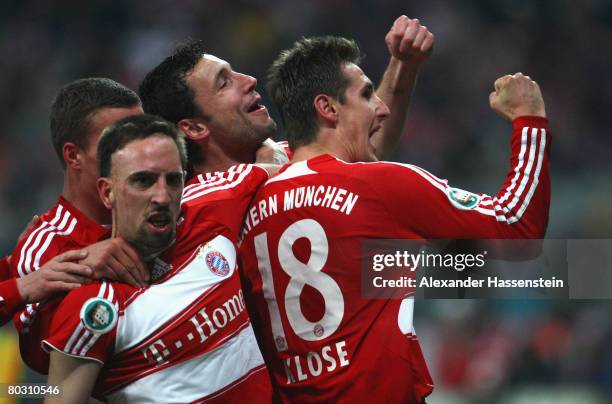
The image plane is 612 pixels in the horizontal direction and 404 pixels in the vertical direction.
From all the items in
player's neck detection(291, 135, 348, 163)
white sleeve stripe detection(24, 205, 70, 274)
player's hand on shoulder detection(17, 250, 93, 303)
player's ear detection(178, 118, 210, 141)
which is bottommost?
player's hand on shoulder detection(17, 250, 93, 303)

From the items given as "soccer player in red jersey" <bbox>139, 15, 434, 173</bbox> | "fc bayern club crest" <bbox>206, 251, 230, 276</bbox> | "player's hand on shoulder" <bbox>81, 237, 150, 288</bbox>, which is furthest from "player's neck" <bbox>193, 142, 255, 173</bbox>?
"player's hand on shoulder" <bbox>81, 237, 150, 288</bbox>

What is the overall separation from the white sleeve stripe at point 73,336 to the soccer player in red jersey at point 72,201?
0.26 metres

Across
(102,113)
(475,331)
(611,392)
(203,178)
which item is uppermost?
(102,113)

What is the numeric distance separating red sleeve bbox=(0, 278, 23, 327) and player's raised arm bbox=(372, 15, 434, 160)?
185 cm

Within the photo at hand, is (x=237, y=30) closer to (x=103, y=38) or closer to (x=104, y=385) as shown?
(x=103, y=38)

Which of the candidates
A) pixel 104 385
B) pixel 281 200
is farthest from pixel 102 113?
pixel 104 385

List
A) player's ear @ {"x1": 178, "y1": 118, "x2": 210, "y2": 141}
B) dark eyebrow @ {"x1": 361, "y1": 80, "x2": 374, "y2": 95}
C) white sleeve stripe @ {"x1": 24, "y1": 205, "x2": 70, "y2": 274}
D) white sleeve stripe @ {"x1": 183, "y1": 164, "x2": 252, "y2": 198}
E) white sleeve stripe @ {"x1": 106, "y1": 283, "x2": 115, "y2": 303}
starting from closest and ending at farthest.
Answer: white sleeve stripe @ {"x1": 106, "y1": 283, "x2": 115, "y2": 303} < white sleeve stripe @ {"x1": 24, "y1": 205, "x2": 70, "y2": 274} < white sleeve stripe @ {"x1": 183, "y1": 164, "x2": 252, "y2": 198} < dark eyebrow @ {"x1": 361, "y1": 80, "x2": 374, "y2": 95} < player's ear @ {"x1": 178, "y1": 118, "x2": 210, "y2": 141}

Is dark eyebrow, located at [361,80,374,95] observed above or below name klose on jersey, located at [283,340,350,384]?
above

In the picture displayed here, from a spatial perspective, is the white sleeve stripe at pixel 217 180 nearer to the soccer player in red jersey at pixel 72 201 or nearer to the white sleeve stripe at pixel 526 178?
the soccer player in red jersey at pixel 72 201

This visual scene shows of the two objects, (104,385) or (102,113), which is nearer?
(104,385)

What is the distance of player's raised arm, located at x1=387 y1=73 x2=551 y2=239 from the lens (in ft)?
10.5

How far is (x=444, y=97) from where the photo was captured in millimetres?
9805

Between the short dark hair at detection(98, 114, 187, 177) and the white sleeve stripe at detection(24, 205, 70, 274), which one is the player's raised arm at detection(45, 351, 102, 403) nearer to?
the white sleeve stripe at detection(24, 205, 70, 274)

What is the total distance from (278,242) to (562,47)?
7.52 metres
